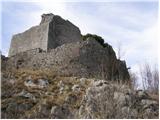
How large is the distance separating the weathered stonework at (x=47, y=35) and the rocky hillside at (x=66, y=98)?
32.9 ft

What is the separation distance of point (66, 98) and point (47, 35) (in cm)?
1289

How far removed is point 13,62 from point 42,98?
8.93 meters

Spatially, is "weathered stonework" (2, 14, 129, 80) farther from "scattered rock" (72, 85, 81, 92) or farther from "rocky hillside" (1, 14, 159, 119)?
"scattered rock" (72, 85, 81, 92)

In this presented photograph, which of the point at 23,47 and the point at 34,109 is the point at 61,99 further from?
the point at 23,47

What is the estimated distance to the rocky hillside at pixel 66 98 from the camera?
53.8ft

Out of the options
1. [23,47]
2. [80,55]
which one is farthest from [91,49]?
[23,47]

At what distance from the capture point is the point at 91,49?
26.8 meters

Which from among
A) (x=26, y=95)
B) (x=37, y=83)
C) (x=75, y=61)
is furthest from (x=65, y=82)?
(x=75, y=61)

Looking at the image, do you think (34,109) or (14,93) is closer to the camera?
(34,109)

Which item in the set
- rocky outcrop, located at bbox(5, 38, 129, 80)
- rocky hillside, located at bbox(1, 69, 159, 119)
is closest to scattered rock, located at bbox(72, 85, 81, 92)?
rocky hillside, located at bbox(1, 69, 159, 119)

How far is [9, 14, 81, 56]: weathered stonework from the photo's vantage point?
3156 cm

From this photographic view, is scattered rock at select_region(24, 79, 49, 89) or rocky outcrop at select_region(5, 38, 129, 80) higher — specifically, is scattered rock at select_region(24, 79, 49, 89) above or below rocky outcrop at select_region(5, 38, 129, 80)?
below

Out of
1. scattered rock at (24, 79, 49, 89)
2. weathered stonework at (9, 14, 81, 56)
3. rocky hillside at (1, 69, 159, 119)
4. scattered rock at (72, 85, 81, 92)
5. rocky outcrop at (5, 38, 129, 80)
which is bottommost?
rocky hillside at (1, 69, 159, 119)

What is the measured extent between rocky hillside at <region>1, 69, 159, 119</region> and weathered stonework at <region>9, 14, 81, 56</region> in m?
10.0
